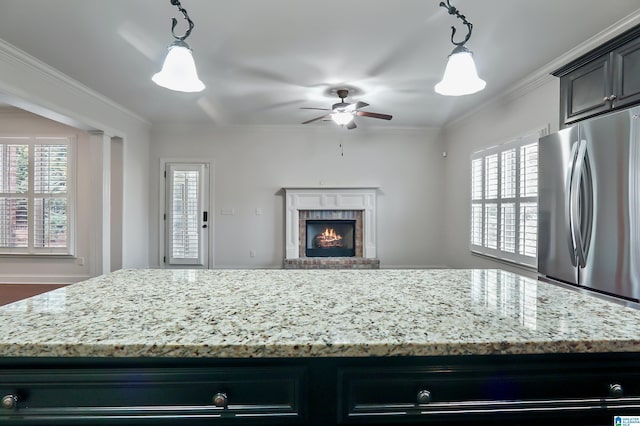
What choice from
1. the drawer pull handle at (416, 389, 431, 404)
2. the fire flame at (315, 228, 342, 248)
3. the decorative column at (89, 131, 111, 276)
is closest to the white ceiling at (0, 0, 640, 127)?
the decorative column at (89, 131, 111, 276)

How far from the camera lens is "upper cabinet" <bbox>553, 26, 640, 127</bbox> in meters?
1.91

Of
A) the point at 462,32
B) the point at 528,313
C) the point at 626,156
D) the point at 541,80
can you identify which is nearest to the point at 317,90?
the point at 462,32

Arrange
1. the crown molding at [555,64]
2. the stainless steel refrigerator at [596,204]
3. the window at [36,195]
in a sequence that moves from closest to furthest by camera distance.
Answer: the stainless steel refrigerator at [596,204] < the crown molding at [555,64] < the window at [36,195]

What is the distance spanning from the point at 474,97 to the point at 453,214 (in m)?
1.97

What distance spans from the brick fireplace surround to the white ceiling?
186 centimetres

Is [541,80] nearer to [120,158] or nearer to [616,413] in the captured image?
[616,413]

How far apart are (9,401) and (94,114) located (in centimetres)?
427

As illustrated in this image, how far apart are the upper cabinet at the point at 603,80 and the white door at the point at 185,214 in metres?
4.98

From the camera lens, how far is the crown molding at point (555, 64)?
7.71ft

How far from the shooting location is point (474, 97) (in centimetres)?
402

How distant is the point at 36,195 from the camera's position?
4.78 metres

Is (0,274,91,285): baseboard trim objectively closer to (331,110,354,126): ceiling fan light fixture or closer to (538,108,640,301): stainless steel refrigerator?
(331,110,354,126): ceiling fan light fixture

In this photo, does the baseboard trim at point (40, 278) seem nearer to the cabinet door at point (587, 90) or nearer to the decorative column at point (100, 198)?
the decorative column at point (100, 198)

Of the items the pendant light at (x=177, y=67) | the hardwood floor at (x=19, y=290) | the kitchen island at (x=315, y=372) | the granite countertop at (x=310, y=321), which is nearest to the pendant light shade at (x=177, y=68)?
the pendant light at (x=177, y=67)
